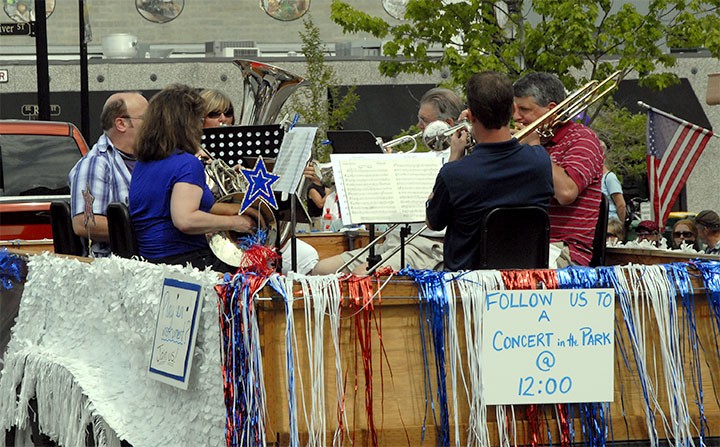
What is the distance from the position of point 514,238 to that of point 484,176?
28 cm

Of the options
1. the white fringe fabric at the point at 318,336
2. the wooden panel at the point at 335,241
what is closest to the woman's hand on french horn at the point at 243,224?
the white fringe fabric at the point at 318,336

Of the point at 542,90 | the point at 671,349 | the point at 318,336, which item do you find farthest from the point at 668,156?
the point at 318,336

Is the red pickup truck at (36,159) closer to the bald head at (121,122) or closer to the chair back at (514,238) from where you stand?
the bald head at (121,122)

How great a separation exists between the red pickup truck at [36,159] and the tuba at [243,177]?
158 inches

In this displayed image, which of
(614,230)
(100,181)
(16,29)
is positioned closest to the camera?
(100,181)

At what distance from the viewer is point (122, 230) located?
17.5 ft

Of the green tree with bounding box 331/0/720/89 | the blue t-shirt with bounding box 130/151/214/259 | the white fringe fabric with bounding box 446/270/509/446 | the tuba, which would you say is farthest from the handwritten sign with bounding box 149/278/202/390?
the green tree with bounding box 331/0/720/89

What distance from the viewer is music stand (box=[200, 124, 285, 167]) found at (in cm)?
570

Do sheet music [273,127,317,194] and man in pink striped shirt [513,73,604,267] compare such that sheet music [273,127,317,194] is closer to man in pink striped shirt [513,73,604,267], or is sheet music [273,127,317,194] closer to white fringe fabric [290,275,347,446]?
white fringe fabric [290,275,347,446]

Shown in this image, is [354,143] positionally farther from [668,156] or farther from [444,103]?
[668,156]

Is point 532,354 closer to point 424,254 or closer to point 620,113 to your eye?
point 424,254

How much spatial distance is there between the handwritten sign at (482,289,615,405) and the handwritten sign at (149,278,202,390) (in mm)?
1001

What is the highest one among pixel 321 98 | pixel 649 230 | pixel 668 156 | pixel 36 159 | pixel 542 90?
pixel 321 98

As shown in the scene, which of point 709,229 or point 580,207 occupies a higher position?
point 709,229
